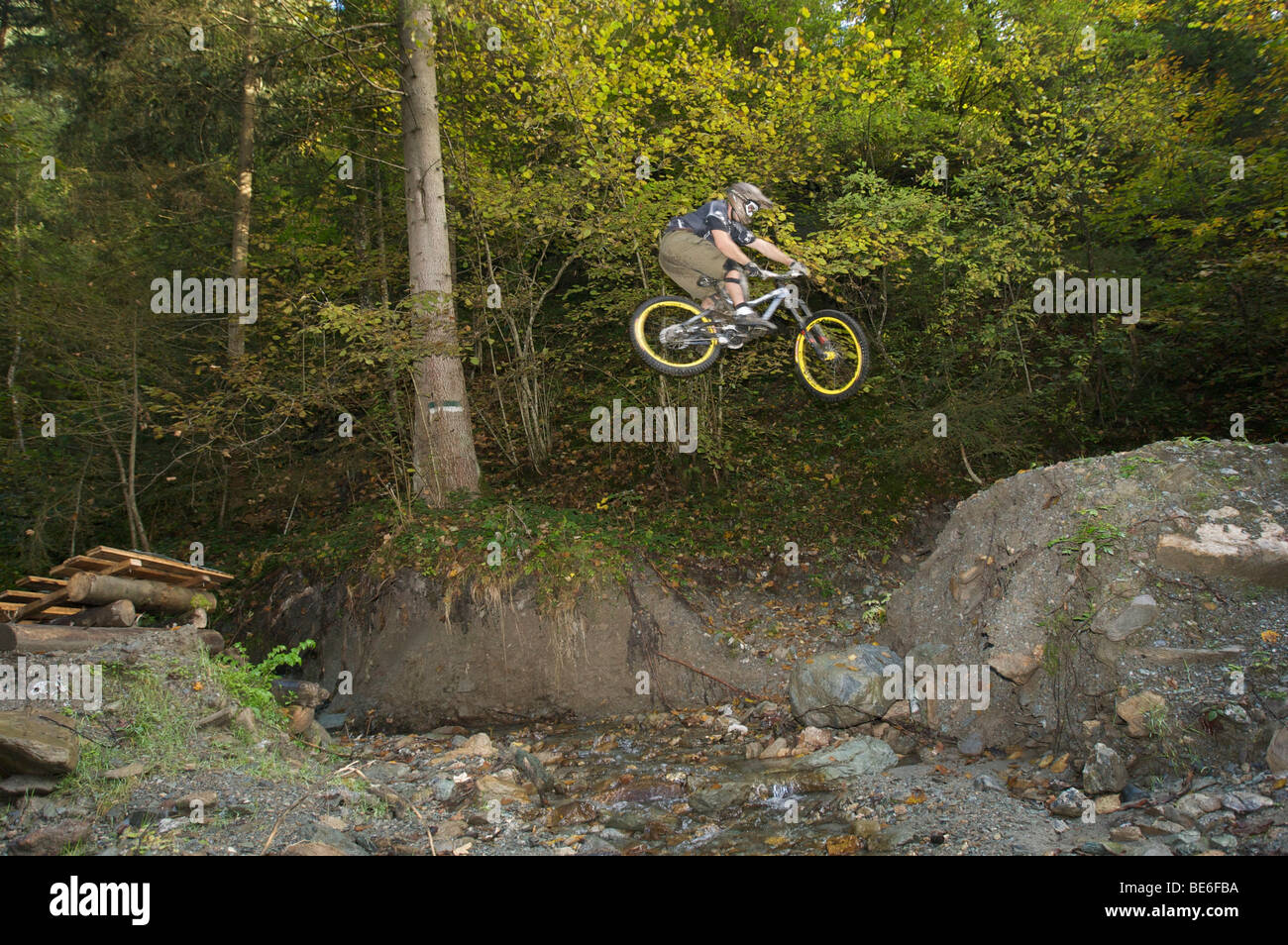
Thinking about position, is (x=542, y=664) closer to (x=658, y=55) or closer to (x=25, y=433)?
(x=658, y=55)

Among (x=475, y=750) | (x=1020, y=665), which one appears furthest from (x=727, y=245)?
(x=475, y=750)

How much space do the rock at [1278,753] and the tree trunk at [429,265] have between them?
27.4 ft

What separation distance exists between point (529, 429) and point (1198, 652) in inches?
353

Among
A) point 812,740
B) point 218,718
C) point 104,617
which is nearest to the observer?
point 218,718

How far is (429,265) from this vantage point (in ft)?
32.4

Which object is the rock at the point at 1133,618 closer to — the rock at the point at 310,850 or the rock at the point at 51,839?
the rock at the point at 310,850

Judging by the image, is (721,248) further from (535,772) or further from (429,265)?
(535,772)

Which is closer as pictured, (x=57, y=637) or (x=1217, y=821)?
(x=1217, y=821)

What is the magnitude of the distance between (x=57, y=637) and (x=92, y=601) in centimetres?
88

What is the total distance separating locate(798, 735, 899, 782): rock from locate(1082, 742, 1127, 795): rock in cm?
156

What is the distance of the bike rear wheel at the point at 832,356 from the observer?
7.37 meters

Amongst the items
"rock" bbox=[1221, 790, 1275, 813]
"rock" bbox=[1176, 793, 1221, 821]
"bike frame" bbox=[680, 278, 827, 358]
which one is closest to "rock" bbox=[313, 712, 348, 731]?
"bike frame" bbox=[680, 278, 827, 358]

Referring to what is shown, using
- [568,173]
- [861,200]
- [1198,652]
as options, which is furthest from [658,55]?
[1198,652]
